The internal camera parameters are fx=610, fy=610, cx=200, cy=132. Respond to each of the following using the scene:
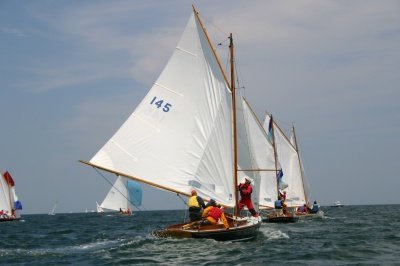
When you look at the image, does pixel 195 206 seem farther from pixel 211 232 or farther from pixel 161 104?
pixel 161 104

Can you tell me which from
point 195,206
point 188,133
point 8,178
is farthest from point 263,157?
point 8,178

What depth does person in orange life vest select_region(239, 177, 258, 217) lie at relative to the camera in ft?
106

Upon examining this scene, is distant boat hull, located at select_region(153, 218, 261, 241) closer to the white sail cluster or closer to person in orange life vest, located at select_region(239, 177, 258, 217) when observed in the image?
the white sail cluster

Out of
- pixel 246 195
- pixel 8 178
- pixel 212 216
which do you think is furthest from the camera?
pixel 8 178

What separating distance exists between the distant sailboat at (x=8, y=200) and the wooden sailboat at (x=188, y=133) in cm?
5376

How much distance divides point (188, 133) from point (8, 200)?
58.0 meters

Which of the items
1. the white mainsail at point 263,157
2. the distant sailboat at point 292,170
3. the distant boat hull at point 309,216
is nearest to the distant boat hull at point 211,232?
the white mainsail at point 263,157

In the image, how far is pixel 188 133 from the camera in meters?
30.6

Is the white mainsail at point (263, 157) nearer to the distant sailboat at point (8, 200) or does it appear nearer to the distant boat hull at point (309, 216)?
the distant boat hull at point (309, 216)

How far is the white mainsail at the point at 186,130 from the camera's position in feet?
97.7

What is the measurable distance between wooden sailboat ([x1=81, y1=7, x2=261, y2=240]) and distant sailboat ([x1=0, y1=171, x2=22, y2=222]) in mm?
53756

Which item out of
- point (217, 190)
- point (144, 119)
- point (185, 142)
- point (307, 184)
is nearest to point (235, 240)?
point (217, 190)

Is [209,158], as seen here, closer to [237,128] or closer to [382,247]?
[237,128]

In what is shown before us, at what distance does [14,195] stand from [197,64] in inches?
2327
